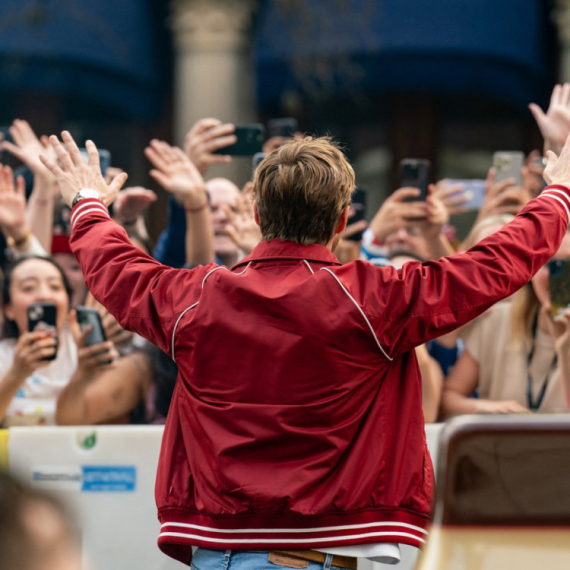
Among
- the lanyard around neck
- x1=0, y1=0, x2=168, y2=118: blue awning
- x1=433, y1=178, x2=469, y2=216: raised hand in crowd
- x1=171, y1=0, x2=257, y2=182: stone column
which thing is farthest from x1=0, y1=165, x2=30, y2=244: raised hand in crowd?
x1=171, y1=0, x2=257, y2=182: stone column

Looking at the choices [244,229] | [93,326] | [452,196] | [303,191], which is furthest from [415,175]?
[303,191]

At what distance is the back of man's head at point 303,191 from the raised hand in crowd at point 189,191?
187 cm

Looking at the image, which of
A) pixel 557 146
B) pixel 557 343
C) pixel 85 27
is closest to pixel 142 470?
pixel 557 343

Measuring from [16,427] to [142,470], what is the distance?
527 mm

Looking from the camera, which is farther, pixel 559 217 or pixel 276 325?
pixel 559 217

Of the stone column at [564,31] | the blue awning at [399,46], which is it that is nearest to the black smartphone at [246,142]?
the blue awning at [399,46]

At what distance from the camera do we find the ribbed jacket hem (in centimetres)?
219

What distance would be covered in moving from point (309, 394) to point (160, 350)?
80.0 inches

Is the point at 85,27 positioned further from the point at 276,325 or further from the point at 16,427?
the point at 276,325

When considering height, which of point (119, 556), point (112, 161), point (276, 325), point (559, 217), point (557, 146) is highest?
point (112, 161)

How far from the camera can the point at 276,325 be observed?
7.22 feet

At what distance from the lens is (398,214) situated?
4.47 metres

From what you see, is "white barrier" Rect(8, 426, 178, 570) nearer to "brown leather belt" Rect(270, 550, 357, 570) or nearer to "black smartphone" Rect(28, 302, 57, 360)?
"black smartphone" Rect(28, 302, 57, 360)

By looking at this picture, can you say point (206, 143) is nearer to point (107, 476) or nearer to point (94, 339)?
point (94, 339)
